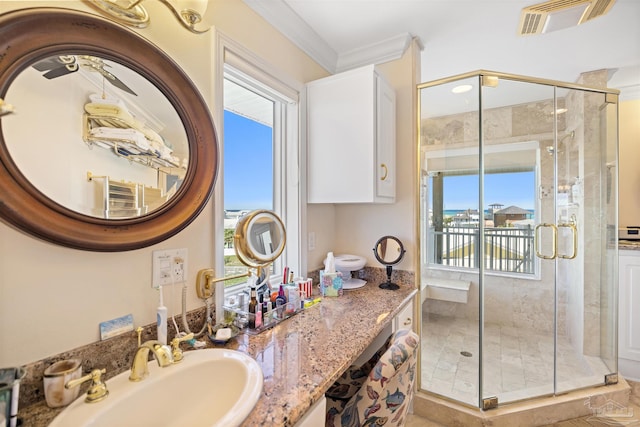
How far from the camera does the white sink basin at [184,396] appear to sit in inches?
26.4

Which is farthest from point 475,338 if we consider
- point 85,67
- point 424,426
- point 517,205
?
point 85,67

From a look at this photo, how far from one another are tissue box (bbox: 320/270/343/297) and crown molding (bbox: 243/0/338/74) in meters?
1.47

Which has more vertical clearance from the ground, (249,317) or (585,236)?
(585,236)

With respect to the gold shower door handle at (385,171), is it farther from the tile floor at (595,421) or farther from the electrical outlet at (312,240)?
the tile floor at (595,421)

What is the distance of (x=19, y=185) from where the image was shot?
0.68 meters

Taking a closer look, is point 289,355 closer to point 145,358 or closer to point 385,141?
point 145,358

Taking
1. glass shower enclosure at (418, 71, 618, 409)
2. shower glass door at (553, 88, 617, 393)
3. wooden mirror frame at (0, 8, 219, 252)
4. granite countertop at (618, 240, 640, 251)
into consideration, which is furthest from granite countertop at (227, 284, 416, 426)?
granite countertop at (618, 240, 640, 251)

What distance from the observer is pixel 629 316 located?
2211 mm

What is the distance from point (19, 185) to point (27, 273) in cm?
23

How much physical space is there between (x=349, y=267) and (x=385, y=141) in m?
0.87

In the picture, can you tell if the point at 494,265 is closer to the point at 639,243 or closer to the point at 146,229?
the point at 639,243

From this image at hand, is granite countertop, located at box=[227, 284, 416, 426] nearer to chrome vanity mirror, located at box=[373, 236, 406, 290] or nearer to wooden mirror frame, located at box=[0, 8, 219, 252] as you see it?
chrome vanity mirror, located at box=[373, 236, 406, 290]

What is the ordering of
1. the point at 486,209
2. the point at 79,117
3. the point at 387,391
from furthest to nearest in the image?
1. the point at 486,209
2. the point at 387,391
3. the point at 79,117

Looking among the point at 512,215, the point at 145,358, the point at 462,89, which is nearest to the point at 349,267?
the point at 145,358
